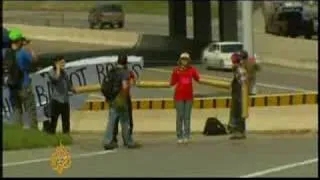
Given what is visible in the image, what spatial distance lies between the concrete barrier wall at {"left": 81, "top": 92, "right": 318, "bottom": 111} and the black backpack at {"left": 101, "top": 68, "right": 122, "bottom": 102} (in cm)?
497

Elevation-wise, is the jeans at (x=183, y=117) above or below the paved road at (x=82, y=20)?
above

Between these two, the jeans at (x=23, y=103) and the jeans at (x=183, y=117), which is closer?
the jeans at (x=23, y=103)

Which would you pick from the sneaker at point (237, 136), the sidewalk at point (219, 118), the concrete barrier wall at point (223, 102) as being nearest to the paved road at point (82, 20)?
the concrete barrier wall at point (223, 102)

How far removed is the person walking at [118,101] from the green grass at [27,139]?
0.82 m

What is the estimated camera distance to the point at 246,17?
94.8ft

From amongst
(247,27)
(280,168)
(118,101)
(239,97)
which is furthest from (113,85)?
(247,27)

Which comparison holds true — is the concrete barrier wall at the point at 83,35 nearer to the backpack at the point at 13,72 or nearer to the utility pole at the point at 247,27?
the utility pole at the point at 247,27

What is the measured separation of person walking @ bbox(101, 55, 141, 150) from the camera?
14539 millimetres

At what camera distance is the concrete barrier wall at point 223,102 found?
2008cm

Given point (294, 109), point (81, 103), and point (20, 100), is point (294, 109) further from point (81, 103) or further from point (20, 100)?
point (20, 100)

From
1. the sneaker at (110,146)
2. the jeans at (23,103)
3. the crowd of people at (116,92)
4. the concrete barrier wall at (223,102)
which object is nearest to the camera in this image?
the sneaker at (110,146)

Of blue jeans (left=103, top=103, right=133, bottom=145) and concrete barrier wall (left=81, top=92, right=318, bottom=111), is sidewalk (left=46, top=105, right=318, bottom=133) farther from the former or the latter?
blue jeans (left=103, top=103, right=133, bottom=145)

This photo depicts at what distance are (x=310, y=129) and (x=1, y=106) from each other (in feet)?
19.5

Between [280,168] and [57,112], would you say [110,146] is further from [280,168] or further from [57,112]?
[280,168]
